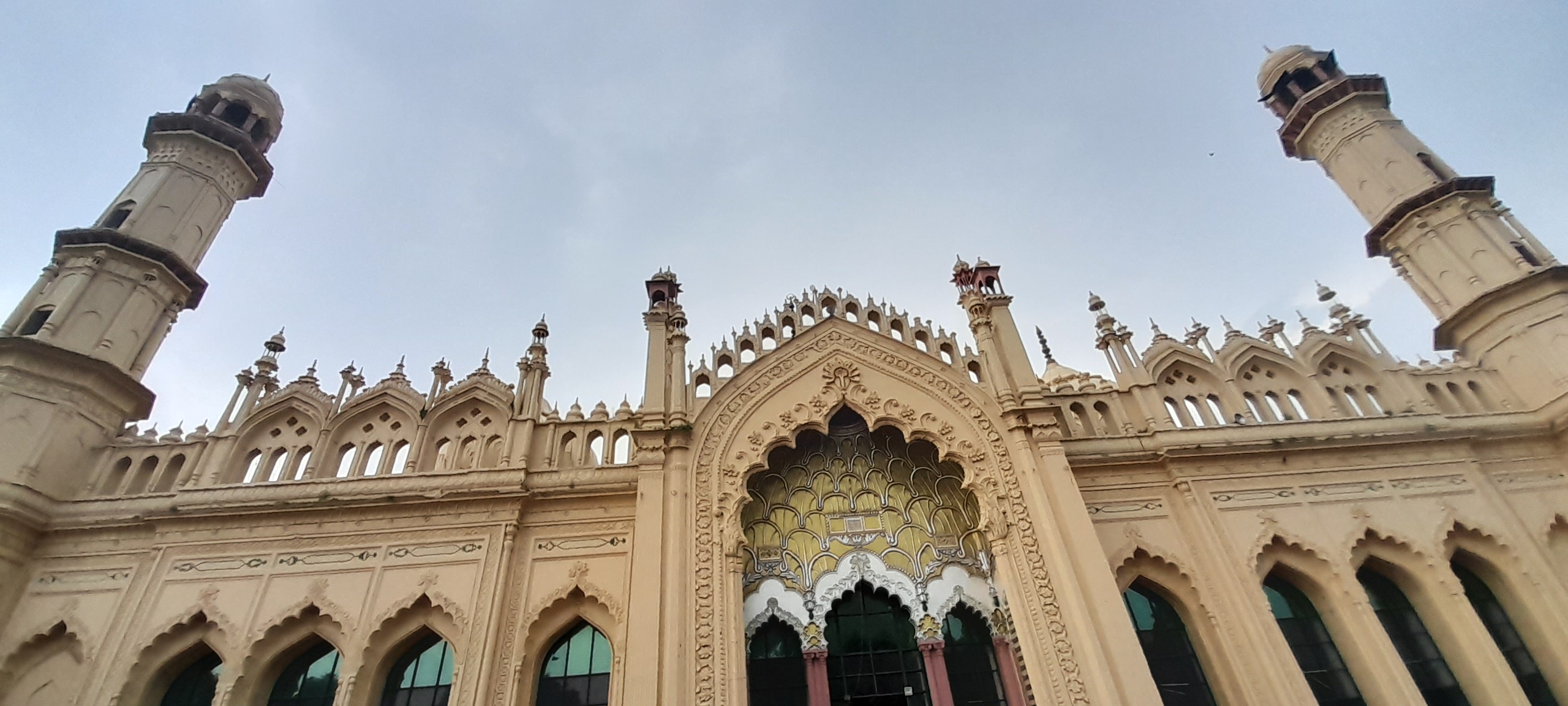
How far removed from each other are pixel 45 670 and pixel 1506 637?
76.4 ft

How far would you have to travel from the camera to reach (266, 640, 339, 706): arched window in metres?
11.0

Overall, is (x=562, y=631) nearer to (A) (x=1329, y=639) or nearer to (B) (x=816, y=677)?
(B) (x=816, y=677)

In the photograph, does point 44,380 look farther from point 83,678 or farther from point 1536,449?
point 1536,449

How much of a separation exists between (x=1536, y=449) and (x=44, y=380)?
27407 mm

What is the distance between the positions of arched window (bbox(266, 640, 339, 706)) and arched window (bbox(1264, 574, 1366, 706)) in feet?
48.9

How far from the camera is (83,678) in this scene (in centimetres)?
1043

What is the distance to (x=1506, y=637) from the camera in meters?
11.9

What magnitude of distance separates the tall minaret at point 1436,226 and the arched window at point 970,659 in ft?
40.5

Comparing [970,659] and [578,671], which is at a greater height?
[578,671]

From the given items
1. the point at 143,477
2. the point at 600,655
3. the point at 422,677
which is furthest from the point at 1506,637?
the point at 143,477

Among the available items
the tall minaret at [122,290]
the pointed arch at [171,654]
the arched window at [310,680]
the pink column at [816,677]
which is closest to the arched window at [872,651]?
the pink column at [816,677]

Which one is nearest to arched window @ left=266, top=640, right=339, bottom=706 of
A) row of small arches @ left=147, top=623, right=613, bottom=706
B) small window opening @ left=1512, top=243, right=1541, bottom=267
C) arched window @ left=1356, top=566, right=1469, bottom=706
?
row of small arches @ left=147, top=623, right=613, bottom=706

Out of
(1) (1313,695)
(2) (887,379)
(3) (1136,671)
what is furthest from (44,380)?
(1) (1313,695)

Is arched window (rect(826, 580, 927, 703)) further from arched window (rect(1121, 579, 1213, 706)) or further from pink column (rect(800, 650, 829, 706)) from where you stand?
arched window (rect(1121, 579, 1213, 706))
